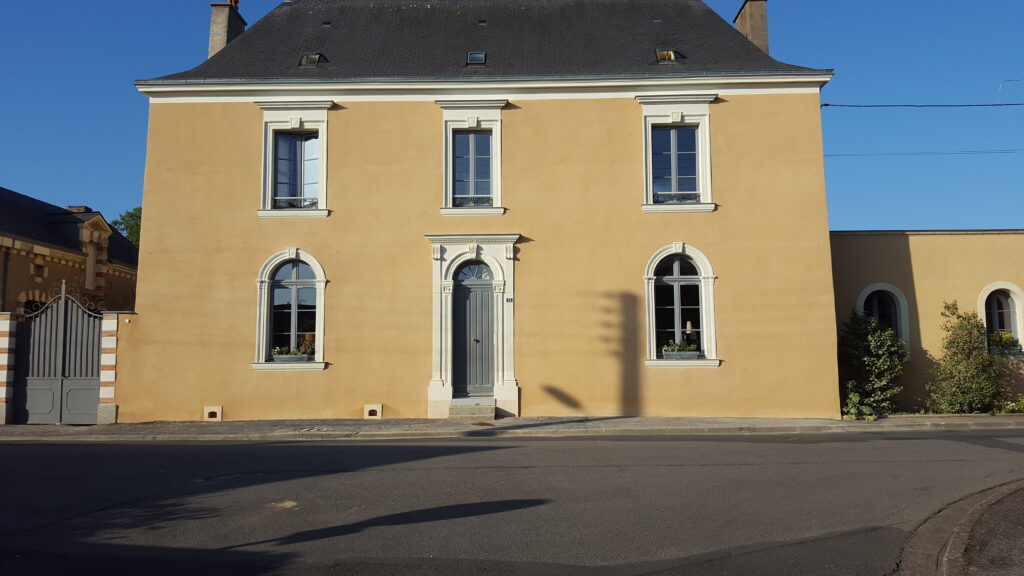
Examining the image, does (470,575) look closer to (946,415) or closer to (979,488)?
(979,488)

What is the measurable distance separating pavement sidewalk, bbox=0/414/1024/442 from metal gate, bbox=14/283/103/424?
424mm

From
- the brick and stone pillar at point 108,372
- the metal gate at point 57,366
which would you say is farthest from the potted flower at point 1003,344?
the metal gate at point 57,366

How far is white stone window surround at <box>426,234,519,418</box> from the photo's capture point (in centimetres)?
1334

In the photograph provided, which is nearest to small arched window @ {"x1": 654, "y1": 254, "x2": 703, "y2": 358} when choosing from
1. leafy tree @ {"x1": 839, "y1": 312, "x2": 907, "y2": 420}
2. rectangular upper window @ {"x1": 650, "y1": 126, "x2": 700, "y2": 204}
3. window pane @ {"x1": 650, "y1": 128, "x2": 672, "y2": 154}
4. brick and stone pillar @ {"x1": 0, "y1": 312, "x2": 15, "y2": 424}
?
rectangular upper window @ {"x1": 650, "y1": 126, "x2": 700, "y2": 204}

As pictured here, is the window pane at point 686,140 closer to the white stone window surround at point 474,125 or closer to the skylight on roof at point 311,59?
the white stone window surround at point 474,125

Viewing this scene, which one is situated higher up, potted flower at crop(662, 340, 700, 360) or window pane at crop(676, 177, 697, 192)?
window pane at crop(676, 177, 697, 192)

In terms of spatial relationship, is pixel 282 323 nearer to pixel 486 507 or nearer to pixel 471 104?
pixel 471 104

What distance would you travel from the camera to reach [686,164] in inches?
553

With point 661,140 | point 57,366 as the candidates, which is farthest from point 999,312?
point 57,366

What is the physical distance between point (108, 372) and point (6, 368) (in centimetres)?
180

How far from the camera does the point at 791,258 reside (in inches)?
533

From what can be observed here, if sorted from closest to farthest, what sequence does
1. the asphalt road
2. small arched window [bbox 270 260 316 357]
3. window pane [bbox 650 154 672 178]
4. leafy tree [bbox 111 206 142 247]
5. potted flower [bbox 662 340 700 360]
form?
the asphalt road < potted flower [bbox 662 340 700 360] < small arched window [bbox 270 260 316 357] < window pane [bbox 650 154 672 178] < leafy tree [bbox 111 206 142 247]

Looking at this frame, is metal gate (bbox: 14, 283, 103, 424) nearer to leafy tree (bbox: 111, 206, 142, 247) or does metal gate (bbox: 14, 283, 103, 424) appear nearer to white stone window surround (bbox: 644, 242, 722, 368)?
white stone window surround (bbox: 644, 242, 722, 368)

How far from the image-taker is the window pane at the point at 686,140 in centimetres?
1409
